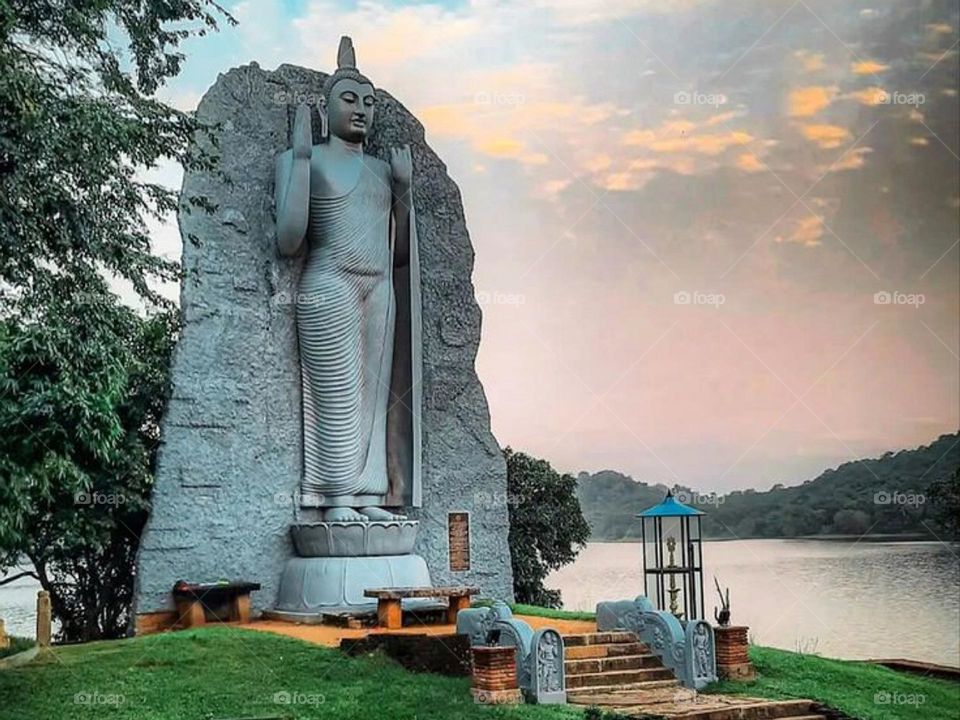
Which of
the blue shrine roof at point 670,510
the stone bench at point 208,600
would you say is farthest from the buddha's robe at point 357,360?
the blue shrine roof at point 670,510

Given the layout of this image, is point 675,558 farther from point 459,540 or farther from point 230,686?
point 230,686

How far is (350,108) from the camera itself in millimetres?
12891

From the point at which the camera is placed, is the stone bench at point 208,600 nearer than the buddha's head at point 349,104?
Yes

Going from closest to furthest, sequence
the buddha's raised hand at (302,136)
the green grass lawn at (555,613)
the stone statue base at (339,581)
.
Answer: the green grass lawn at (555,613) → the stone statue base at (339,581) → the buddha's raised hand at (302,136)

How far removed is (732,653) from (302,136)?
21.7 ft

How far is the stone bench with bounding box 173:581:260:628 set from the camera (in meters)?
11.4

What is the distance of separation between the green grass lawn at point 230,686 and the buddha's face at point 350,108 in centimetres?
568

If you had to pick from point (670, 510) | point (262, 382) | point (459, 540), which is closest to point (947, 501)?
point (670, 510)

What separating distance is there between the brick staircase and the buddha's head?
6108 millimetres

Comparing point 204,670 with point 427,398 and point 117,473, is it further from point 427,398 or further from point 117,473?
point 427,398

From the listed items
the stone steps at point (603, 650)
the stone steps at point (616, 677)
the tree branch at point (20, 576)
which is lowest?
the stone steps at point (616, 677)

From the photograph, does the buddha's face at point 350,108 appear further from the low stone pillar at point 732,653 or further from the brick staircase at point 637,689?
the low stone pillar at point 732,653

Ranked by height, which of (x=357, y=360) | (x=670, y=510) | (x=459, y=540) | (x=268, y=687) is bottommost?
(x=268, y=687)

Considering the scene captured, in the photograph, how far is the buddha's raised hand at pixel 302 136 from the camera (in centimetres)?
1236
